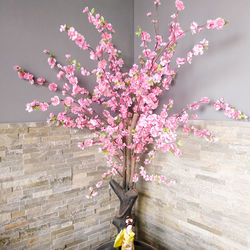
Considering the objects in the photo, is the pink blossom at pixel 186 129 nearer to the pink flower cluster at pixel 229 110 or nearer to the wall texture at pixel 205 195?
the wall texture at pixel 205 195

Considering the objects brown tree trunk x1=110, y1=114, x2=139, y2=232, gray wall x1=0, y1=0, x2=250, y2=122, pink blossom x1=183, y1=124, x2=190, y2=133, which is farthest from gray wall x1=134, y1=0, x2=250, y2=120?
brown tree trunk x1=110, y1=114, x2=139, y2=232

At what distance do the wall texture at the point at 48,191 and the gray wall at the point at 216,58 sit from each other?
787mm

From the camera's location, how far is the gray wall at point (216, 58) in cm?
123

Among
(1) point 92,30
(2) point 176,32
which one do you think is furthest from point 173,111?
(1) point 92,30

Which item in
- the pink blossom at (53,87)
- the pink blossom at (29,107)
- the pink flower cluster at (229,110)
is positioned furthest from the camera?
the pink blossom at (53,87)

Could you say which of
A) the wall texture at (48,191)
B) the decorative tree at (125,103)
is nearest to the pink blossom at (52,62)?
the decorative tree at (125,103)

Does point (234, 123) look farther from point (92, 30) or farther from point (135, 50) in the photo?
point (92, 30)

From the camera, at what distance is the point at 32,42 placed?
1341mm

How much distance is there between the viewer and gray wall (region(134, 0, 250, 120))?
123cm

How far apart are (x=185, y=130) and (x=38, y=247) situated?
118cm

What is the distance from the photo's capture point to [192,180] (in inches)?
58.1

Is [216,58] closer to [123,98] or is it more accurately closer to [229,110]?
[229,110]

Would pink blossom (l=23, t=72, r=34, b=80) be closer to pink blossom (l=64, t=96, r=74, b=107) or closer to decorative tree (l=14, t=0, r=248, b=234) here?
decorative tree (l=14, t=0, r=248, b=234)

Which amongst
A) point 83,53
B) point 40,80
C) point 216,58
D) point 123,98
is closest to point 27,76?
point 40,80
